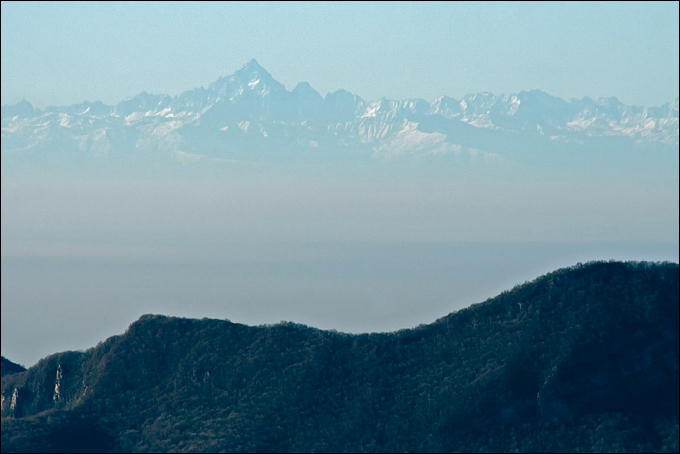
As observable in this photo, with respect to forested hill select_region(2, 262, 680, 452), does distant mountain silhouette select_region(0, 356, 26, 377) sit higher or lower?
higher

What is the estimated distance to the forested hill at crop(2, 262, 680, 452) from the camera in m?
84.4

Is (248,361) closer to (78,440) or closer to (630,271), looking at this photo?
(78,440)

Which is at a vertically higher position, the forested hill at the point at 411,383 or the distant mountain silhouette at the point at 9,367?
the distant mountain silhouette at the point at 9,367

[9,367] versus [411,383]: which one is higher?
[9,367]

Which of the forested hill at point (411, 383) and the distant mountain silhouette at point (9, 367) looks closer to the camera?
the forested hill at point (411, 383)

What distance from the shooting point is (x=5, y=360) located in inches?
4855

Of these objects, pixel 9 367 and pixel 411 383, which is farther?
pixel 9 367

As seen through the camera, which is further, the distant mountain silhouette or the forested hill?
the distant mountain silhouette

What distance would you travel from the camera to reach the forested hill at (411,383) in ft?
277

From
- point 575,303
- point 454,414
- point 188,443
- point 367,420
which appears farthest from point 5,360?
point 575,303

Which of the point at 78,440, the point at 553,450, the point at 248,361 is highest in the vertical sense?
the point at 248,361

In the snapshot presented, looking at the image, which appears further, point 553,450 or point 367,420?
point 367,420

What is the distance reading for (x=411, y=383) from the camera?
299 feet

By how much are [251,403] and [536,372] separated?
29.4m
